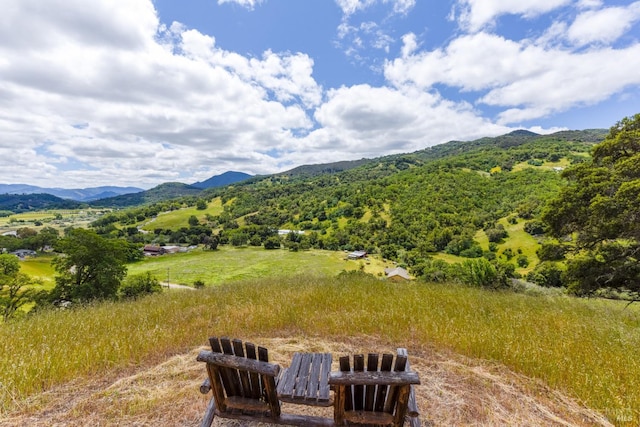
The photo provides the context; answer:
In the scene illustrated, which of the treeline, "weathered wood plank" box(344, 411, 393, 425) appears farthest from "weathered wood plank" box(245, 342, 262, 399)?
the treeline

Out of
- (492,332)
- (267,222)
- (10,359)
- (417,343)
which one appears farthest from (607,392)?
(267,222)

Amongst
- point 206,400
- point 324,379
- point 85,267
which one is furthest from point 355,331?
point 85,267

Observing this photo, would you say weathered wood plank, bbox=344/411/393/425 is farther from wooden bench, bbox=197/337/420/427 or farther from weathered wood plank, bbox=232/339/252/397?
weathered wood plank, bbox=232/339/252/397

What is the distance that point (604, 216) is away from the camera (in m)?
7.48

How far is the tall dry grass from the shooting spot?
329cm

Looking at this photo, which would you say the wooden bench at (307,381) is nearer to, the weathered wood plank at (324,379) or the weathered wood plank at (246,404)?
the weathered wood plank at (324,379)

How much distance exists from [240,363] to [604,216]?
1045 centimetres

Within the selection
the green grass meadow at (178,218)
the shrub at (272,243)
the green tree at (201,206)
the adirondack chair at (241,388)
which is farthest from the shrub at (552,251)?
the green tree at (201,206)

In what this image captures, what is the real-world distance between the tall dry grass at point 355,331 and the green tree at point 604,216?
300cm

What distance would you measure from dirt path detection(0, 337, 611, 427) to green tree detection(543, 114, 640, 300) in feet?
23.5

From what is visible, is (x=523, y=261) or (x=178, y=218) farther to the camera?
(x=178, y=218)

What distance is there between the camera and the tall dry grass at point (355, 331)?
10.8ft

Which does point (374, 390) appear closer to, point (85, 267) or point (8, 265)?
point (85, 267)

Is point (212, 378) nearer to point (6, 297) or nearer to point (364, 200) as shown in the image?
point (6, 297)
